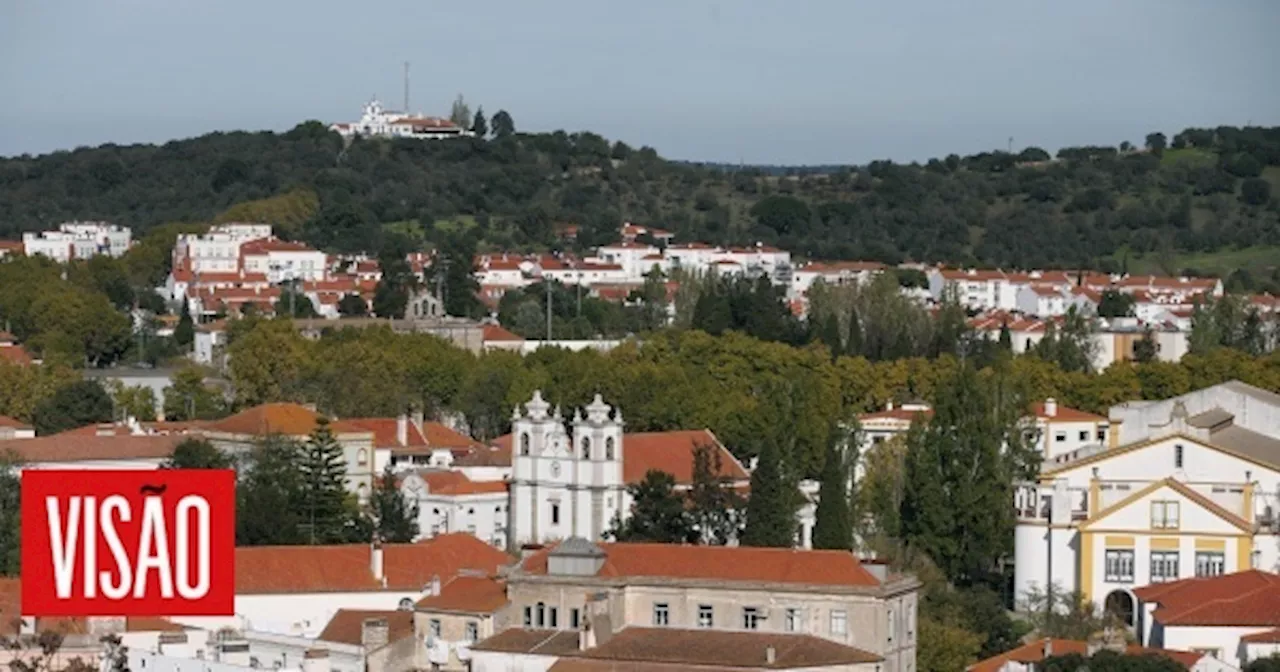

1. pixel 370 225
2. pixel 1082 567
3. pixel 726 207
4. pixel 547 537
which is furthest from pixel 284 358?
pixel 726 207

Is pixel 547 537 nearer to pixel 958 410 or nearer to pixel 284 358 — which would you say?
pixel 958 410

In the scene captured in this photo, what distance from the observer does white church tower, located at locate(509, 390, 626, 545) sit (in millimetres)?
53875

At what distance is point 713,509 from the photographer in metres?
51.4

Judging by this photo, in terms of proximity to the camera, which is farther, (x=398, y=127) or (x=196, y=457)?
(x=398, y=127)

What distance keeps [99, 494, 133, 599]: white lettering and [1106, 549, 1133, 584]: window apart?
35597mm

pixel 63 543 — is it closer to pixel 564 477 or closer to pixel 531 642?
pixel 531 642

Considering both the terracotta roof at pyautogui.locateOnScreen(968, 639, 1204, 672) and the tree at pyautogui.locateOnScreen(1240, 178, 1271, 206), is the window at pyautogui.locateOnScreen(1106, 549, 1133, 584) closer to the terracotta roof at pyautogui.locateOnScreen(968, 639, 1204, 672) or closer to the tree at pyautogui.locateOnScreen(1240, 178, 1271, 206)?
the terracotta roof at pyautogui.locateOnScreen(968, 639, 1204, 672)

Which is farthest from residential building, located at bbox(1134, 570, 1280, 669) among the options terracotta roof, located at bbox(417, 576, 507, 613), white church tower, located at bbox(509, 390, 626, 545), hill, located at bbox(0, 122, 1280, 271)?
hill, located at bbox(0, 122, 1280, 271)

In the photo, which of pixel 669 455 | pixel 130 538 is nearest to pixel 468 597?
pixel 669 455

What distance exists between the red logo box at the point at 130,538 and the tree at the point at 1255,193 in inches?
5819

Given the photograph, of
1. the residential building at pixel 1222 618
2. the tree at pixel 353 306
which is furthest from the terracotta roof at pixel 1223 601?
the tree at pixel 353 306

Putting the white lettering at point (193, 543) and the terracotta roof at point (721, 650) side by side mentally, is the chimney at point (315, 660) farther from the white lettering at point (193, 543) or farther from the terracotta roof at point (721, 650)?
the white lettering at point (193, 543)

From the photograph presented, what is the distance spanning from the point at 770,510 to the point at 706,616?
28.7ft

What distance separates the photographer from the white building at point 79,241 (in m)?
144
